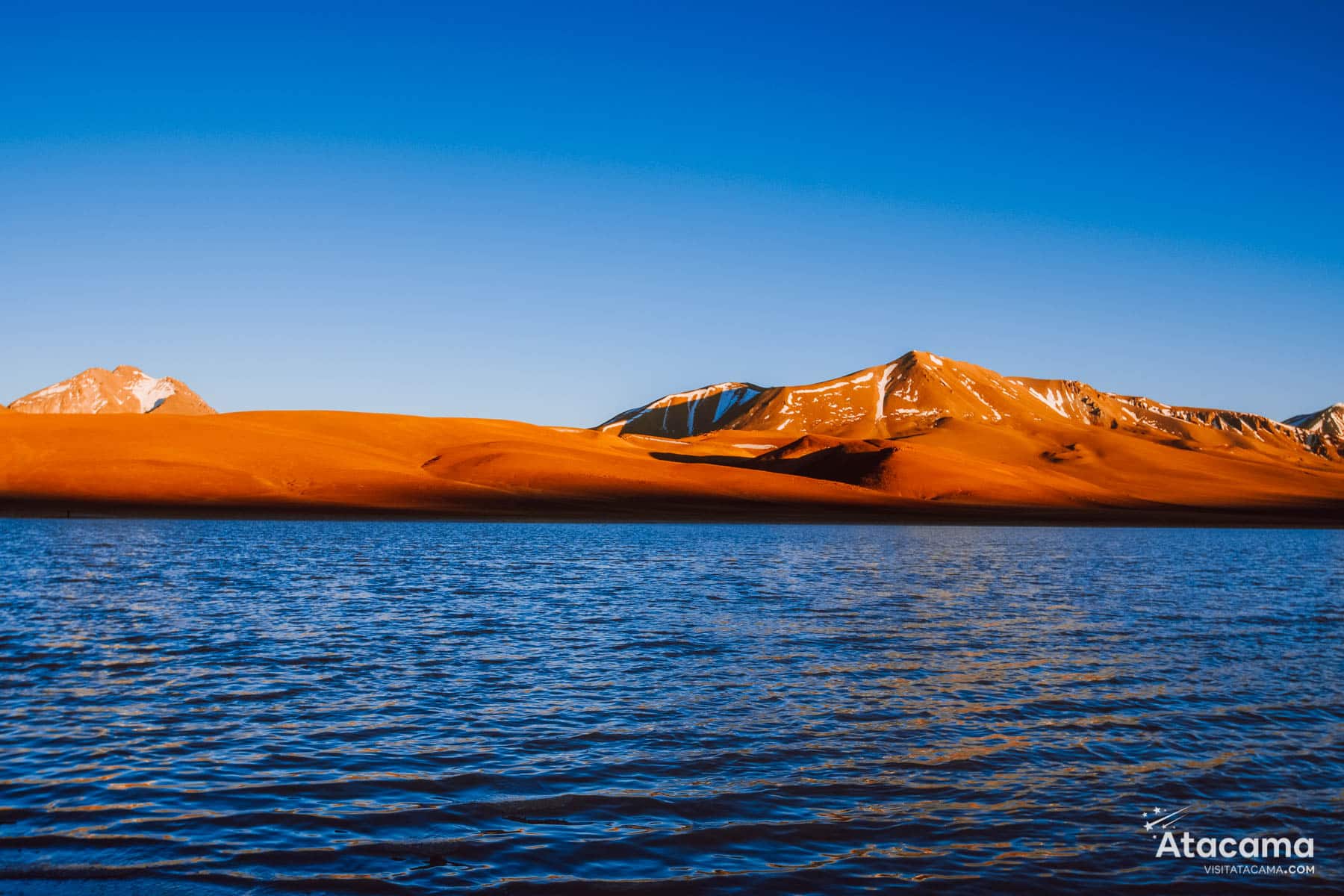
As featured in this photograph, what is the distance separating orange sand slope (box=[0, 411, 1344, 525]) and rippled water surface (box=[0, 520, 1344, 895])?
215 feet

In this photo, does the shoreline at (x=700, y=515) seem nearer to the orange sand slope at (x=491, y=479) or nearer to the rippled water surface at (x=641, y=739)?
the orange sand slope at (x=491, y=479)

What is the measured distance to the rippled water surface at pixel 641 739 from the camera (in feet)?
33.6

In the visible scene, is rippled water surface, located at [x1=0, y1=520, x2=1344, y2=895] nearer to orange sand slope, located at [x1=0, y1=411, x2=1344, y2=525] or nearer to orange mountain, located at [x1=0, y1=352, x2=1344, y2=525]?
orange mountain, located at [x1=0, y1=352, x2=1344, y2=525]

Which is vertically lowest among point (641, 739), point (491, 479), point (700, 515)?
point (641, 739)

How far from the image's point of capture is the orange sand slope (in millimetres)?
A: 96062

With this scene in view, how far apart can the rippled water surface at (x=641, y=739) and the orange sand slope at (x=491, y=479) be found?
65.5m

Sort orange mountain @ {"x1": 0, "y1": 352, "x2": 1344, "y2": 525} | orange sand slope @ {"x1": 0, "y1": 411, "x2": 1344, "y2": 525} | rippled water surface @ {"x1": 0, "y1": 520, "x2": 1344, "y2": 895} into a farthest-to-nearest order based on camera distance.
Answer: orange sand slope @ {"x1": 0, "y1": 411, "x2": 1344, "y2": 525}, orange mountain @ {"x1": 0, "y1": 352, "x2": 1344, "y2": 525}, rippled water surface @ {"x1": 0, "y1": 520, "x2": 1344, "y2": 895}

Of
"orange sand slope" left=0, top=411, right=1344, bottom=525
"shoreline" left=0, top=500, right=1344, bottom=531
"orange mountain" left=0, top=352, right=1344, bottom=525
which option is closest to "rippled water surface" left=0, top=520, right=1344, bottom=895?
"shoreline" left=0, top=500, right=1344, bottom=531

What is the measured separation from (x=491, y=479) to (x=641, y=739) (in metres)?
101

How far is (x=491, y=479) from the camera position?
11362 centimetres

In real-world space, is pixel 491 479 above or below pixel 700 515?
above

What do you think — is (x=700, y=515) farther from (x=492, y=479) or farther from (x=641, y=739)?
(x=641, y=739)

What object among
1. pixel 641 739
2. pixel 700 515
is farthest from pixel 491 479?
pixel 641 739

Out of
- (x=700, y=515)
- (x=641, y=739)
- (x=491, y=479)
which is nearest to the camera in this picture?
(x=641, y=739)
